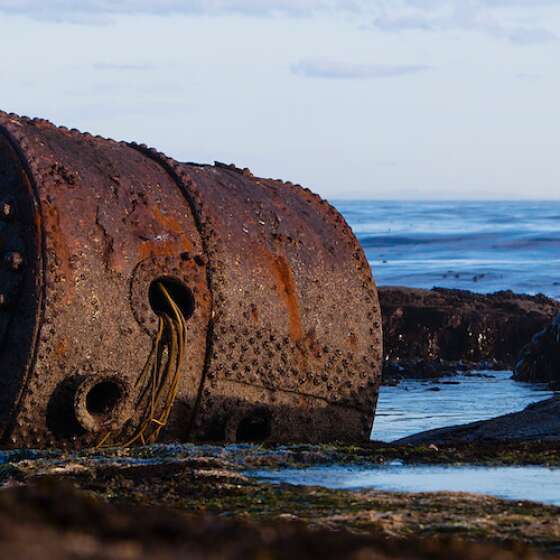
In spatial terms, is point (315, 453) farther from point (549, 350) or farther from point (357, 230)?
point (357, 230)

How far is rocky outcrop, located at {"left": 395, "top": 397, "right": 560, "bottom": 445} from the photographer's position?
7409mm

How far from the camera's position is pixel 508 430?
7.73 m

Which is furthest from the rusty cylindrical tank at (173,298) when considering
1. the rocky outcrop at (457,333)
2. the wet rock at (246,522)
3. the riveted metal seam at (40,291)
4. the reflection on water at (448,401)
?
the rocky outcrop at (457,333)

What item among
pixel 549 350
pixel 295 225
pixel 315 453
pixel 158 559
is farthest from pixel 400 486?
pixel 549 350


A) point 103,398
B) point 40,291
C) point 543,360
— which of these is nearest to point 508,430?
point 103,398

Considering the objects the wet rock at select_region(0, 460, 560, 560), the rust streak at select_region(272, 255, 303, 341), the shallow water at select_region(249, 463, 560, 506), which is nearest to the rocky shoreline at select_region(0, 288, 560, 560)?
the wet rock at select_region(0, 460, 560, 560)

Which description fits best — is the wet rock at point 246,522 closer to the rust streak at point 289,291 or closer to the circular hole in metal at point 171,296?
the circular hole in metal at point 171,296

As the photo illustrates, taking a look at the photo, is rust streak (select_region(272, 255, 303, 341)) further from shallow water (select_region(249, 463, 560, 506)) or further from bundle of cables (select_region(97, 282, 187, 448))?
shallow water (select_region(249, 463, 560, 506))

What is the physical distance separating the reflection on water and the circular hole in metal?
2482 millimetres

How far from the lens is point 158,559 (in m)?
2.11

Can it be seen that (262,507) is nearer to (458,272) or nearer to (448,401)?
(448,401)

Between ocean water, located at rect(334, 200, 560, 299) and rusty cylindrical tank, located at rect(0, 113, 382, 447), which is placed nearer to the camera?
rusty cylindrical tank, located at rect(0, 113, 382, 447)

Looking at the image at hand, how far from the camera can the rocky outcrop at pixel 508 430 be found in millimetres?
7409

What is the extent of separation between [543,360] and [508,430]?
4.53 metres
